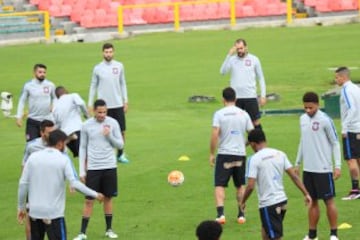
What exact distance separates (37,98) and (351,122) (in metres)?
6.05

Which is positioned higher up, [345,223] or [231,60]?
[231,60]

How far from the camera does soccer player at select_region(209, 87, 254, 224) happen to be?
16.5 m

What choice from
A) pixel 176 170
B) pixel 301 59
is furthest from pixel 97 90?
pixel 301 59

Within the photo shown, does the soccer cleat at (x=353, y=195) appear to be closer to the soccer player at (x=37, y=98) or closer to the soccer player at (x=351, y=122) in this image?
the soccer player at (x=351, y=122)

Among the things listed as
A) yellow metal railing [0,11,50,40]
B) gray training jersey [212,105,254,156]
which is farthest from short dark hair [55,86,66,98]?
yellow metal railing [0,11,50,40]

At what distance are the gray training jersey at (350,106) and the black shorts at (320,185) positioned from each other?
8.58 ft

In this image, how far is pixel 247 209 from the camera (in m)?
18.0

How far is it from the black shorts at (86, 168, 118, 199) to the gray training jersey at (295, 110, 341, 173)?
2708 mm

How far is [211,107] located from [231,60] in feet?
29.5

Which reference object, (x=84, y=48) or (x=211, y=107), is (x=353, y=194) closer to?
(x=211, y=107)

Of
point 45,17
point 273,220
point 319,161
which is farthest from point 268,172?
point 45,17

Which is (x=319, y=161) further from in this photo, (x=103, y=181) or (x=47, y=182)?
(x=47, y=182)

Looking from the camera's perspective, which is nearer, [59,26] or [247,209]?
→ [247,209]

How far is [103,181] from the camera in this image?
16.3 m
